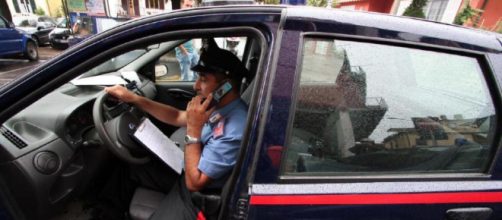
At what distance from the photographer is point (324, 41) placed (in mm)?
1016

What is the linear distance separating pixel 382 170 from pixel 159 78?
272 cm

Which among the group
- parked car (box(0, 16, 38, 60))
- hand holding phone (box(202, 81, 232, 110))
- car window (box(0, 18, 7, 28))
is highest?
hand holding phone (box(202, 81, 232, 110))

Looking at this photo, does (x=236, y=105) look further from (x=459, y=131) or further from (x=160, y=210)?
(x=459, y=131)

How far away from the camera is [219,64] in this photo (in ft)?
4.69

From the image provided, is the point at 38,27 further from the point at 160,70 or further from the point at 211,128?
the point at 211,128

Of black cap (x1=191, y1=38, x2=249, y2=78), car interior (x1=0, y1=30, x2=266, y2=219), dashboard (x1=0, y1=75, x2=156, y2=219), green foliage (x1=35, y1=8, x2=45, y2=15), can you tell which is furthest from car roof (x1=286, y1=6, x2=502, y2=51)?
green foliage (x1=35, y1=8, x2=45, y2=15)

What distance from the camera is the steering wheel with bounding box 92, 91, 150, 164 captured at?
1.64 metres

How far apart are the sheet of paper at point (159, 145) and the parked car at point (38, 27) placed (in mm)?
13564

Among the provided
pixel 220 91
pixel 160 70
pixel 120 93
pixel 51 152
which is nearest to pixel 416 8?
pixel 160 70

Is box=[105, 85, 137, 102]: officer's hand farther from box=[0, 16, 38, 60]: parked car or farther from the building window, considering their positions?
the building window

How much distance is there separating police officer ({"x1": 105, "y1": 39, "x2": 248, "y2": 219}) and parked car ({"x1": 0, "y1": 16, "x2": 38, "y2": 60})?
1064 centimetres

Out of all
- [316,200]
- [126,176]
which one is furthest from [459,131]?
[126,176]

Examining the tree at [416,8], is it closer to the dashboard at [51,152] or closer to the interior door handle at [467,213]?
the interior door handle at [467,213]

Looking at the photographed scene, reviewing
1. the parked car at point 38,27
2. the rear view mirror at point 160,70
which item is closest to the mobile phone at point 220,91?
the rear view mirror at point 160,70
